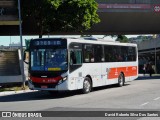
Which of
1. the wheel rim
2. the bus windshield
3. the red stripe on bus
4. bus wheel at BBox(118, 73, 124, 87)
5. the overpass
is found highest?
the overpass

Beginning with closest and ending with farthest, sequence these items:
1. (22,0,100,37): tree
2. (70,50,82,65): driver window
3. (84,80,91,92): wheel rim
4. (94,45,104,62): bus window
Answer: (70,50,82,65): driver window, (84,80,91,92): wheel rim, (94,45,104,62): bus window, (22,0,100,37): tree

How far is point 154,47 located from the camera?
7438cm

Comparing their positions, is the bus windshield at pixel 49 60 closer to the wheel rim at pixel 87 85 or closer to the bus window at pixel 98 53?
the wheel rim at pixel 87 85

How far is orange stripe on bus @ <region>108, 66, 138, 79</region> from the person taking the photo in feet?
81.4

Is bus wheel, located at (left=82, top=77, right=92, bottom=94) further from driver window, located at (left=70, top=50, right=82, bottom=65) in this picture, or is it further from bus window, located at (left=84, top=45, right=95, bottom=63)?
driver window, located at (left=70, top=50, right=82, bottom=65)

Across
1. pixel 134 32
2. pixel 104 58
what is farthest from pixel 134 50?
pixel 134 32

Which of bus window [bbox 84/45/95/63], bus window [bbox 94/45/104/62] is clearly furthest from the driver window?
bus window [bbox 94/45/104/62]

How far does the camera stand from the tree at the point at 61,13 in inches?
1187

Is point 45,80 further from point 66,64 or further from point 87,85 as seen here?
point 87,85

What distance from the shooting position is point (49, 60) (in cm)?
1992

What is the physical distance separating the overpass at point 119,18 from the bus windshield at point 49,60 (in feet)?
49.5

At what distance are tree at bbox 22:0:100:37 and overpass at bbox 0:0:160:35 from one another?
3.76 m

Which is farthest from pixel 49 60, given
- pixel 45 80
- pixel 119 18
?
pixel 119 18

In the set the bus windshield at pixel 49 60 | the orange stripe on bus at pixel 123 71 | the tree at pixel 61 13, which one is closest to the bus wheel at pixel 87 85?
the bus windshield at pixel 49 60
